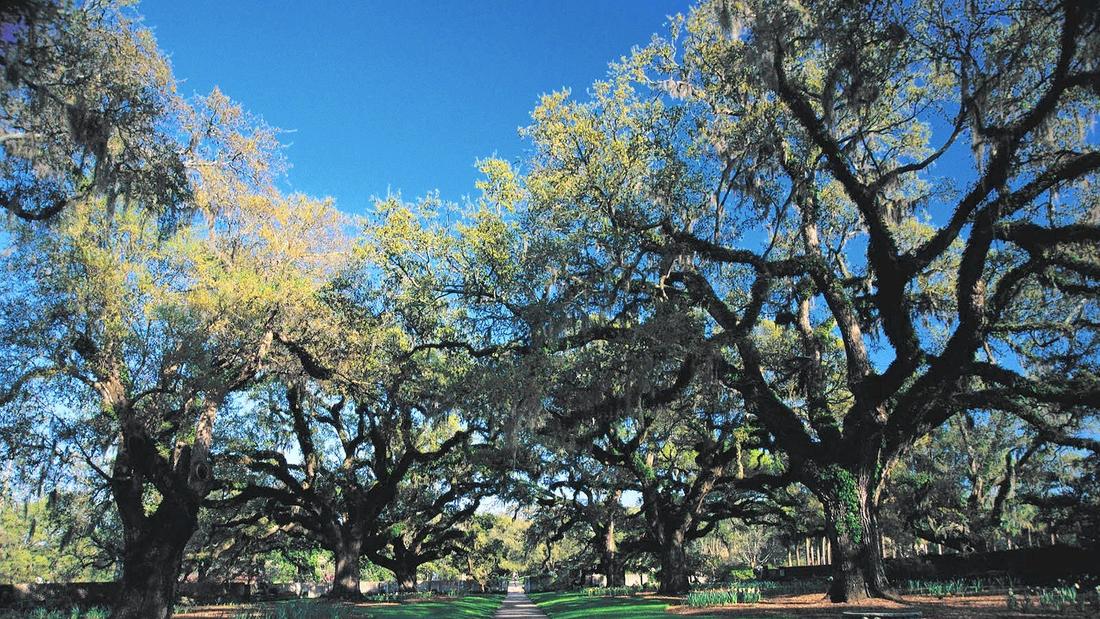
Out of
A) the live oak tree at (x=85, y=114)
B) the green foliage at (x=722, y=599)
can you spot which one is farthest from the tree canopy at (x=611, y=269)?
the green foliage at (x=722, y=599)

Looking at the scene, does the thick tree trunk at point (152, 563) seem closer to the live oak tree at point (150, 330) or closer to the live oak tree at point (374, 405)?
the live oak tree at point (150, 330)

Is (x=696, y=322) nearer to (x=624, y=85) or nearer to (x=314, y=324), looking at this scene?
(x=624, y=85)

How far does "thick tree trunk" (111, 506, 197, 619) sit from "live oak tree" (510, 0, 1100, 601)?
479 inches

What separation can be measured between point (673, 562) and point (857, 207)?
1799 cm

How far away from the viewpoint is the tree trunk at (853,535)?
1403cm

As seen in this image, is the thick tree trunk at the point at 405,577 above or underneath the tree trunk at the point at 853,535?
underneath

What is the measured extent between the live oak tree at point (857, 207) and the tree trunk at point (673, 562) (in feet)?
39.2

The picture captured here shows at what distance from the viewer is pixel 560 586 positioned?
63406mm

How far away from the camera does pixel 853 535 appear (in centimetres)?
1443

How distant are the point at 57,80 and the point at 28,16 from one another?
7.11 ft

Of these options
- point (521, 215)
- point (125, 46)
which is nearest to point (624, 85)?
point (521, 215)

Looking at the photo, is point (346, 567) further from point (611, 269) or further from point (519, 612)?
point (611, 269)

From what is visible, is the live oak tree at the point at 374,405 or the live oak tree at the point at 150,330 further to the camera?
the live oak tree at the point at 374,405

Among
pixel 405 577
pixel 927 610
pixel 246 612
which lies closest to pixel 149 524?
pixel 246 612
